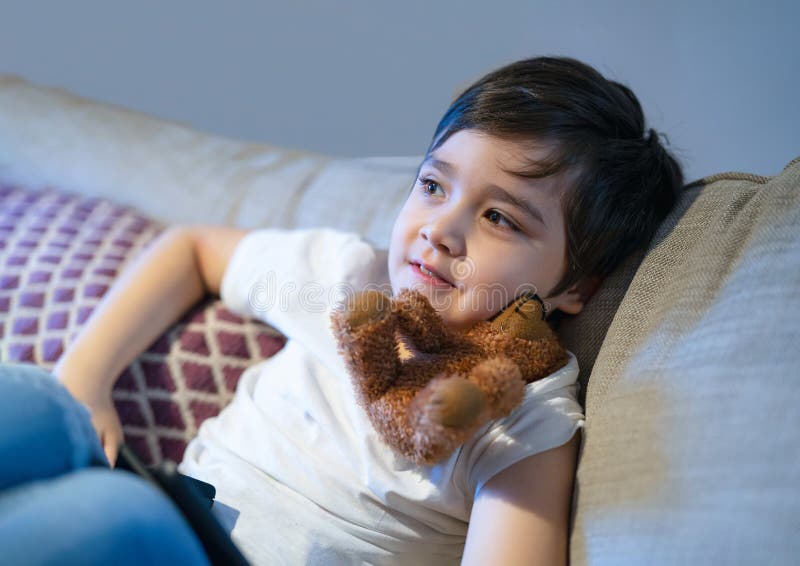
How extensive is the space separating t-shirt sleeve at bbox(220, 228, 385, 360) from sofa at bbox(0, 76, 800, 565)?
0.06 metres

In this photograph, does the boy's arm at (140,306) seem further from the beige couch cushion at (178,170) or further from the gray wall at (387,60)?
the gray wall at (387,60)

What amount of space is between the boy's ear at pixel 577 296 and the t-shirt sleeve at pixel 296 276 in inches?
10.3

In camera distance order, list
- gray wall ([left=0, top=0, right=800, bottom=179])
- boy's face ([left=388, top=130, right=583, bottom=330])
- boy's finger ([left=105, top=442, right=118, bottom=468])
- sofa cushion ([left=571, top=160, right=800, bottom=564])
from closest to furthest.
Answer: sofa cushion ([left=571, top=160, right=800, bottom=564])
boy's face ([left=388, top=130, right=583, bottom=330])
boy's finger ([left=105, top=442, right=118, bottom=468])
gray wall ([left=0, top=0, right=800, bottom=179])

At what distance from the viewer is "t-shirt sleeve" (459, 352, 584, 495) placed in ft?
2.28

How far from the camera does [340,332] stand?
2.11ft

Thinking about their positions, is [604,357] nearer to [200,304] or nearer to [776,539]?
[776,539]

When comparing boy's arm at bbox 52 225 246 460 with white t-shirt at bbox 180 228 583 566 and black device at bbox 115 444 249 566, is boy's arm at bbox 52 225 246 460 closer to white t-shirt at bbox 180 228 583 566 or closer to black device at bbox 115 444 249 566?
white t-shirt at bbox 180 228 583 566

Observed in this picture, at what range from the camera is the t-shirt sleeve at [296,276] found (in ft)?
3.09

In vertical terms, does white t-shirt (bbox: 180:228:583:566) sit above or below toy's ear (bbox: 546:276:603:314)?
below

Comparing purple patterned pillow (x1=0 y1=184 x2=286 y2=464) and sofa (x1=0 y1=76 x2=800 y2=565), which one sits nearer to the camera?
sofa (x1=0 y1=76 x2=800 y2=565)

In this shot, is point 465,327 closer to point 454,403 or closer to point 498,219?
point 498,219

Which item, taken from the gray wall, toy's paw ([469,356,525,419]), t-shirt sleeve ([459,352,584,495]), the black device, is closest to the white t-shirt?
t-shirt sleeve ([459,352,584,495])

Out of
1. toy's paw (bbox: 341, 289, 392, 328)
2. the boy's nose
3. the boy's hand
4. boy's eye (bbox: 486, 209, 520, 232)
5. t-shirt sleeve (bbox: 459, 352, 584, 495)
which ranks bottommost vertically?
the boy's hand

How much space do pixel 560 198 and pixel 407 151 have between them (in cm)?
95
